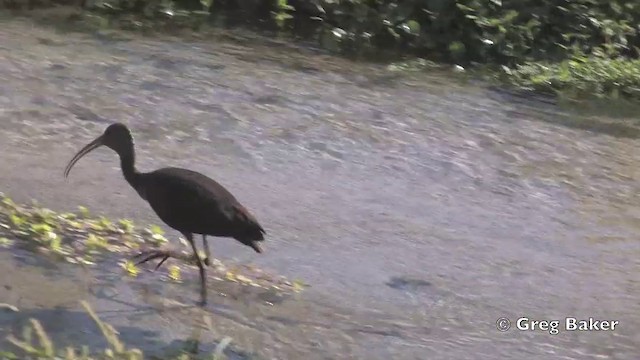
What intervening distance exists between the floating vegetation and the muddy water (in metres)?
0.14

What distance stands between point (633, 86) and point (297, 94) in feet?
9.15

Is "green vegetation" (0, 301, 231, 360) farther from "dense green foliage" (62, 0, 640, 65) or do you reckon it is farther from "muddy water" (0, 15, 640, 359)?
"dense green foliage" (62, 0, 640, 65)

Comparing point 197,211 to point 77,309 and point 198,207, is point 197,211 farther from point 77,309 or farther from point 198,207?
point 77,309

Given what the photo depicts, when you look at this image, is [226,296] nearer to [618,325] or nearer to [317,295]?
[317,295]

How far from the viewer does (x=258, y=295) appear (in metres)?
5.11

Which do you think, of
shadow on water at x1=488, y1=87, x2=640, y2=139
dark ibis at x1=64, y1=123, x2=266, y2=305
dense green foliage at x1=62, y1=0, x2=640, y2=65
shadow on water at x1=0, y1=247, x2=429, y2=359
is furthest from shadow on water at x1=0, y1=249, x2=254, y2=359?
dense green foliage at x1=62, y1=0, x2=640, y2=65

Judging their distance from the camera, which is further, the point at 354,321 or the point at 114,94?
the point at 114,94

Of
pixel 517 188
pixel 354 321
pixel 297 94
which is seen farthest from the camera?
pixel 297 94

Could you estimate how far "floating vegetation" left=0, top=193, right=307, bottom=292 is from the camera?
5.25 metres

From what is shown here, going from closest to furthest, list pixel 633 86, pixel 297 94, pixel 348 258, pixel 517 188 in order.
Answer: pixel 348 258 < pixel 517 188 < pixel 297 94 < pixel 633 86

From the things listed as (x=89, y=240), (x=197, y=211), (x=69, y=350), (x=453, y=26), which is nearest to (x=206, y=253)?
(x=197, y=211)

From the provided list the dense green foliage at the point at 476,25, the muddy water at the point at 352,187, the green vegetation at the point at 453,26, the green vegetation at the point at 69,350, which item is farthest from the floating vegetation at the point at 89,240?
the dense green foliage at the point at 476,25

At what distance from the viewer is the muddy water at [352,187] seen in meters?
4.92

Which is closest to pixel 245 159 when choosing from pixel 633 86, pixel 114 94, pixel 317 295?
pixel 114 94
